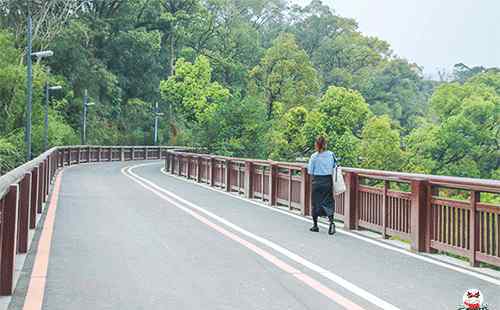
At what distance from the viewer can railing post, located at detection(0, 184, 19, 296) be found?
7.35 meters

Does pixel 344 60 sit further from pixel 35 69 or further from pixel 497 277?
pixel 497 277

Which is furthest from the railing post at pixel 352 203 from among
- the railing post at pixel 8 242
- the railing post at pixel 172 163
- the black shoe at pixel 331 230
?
the railing post at pixel 172 163

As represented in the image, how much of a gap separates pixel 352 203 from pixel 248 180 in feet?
26.5

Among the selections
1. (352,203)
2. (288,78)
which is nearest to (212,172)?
(352,203)

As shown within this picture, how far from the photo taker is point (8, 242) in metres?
7.45

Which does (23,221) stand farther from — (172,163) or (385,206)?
(172,163)

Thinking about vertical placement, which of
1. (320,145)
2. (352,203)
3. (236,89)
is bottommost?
(352,203)

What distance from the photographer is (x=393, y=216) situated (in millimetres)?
12352

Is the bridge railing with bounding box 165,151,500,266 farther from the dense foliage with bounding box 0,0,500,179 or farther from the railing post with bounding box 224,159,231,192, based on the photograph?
the dense foliage with bounding box 0,0,500,179

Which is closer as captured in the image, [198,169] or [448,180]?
[448,180]

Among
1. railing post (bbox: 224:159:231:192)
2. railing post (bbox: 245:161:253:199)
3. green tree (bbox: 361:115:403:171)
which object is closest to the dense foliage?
green tree (bbox: 361:115:403:171)

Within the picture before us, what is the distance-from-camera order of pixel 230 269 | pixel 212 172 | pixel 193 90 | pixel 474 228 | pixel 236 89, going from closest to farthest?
pixel 230 269 < pixel 474 228 < pixel 212 172 < pixel 236 89 < pixel 193 90

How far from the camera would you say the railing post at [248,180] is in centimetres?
2166

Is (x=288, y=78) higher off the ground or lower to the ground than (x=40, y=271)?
higher
